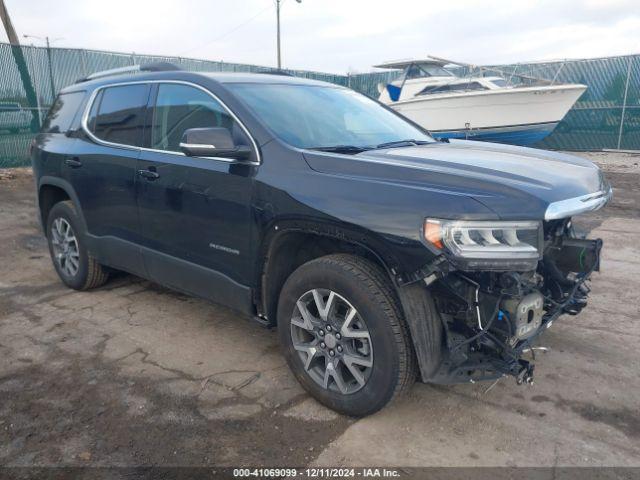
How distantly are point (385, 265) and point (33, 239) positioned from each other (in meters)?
6.00

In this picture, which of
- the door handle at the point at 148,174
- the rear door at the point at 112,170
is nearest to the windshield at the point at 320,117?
the door handle at the point at 148,174

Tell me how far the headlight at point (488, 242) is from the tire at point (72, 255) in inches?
134

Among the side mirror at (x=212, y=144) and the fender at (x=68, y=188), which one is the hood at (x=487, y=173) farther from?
the fender at (x=68, y=188)

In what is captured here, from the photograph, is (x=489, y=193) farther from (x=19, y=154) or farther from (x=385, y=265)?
(x=19, y=154)

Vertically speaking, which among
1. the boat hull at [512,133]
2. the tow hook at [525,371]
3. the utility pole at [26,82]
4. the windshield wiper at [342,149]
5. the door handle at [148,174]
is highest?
the utility pole at [26,82]

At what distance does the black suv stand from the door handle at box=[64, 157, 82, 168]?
0.15 meters

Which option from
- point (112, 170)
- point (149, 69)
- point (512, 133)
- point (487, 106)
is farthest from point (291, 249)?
point (512, 133)

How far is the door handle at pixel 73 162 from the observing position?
4.51 meters

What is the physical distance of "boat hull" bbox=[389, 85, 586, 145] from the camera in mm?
14898

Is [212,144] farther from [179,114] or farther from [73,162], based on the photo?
[73,162]

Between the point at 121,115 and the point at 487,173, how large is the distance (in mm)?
2945

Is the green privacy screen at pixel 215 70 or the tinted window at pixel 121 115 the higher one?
the green privacy screen at pixel 215 70

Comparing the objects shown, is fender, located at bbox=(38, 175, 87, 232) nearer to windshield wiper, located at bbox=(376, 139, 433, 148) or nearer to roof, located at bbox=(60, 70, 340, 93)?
roof, located at bbox=(60, 70, 340, 93)

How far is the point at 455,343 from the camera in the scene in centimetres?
264
